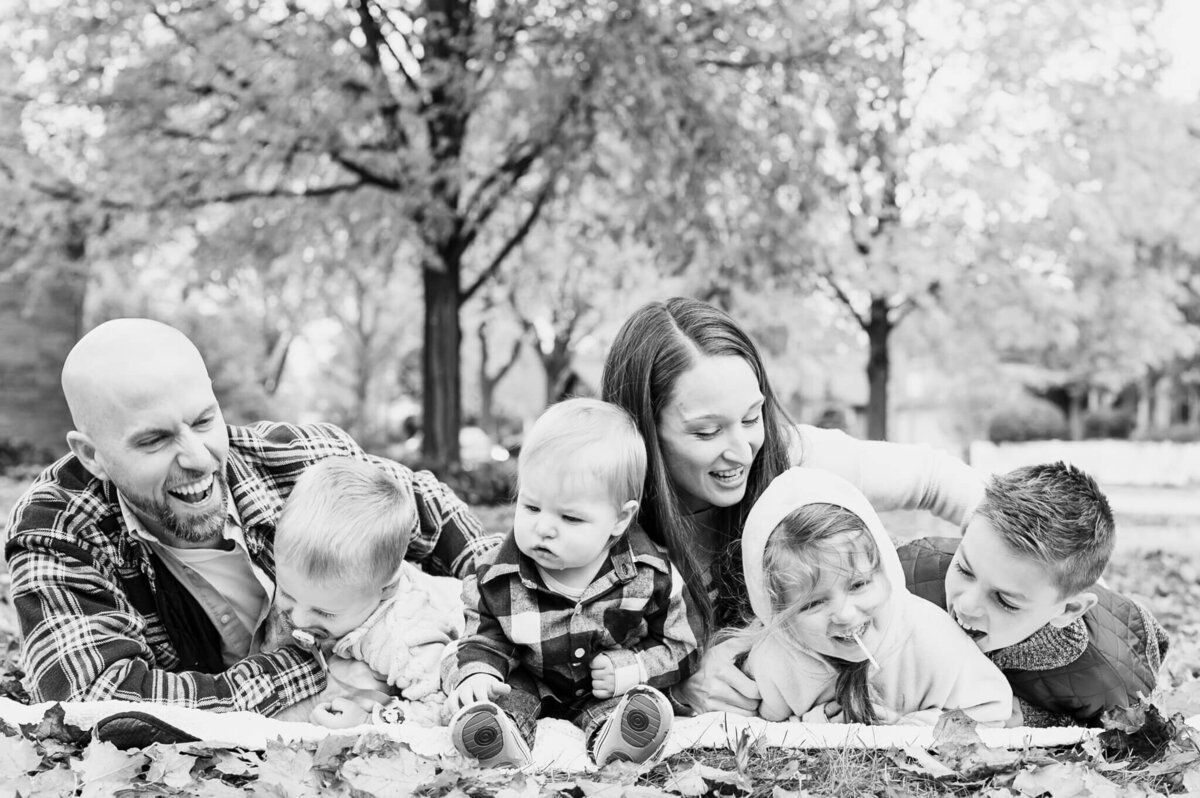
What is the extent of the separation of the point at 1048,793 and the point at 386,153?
973 cm

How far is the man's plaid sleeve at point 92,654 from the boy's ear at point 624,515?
106 centimetres

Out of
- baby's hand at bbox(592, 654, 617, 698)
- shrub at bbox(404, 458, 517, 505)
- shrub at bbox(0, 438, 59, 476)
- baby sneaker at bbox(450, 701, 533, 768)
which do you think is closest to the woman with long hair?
baby's hand at bbox(592, 654, 617, 698)

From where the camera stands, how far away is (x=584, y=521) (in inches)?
121

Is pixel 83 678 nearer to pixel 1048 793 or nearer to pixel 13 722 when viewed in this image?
pixel 13 722

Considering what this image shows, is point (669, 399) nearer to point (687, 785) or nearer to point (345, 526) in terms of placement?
point (345, 526)

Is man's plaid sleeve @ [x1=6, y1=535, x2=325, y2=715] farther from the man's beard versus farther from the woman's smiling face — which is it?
the woman's smiling face

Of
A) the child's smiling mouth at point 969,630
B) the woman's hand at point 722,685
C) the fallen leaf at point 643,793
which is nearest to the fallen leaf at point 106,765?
the fallen leaf at point 643,793

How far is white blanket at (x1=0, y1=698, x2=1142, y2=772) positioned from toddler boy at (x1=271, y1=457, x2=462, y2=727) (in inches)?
8.6

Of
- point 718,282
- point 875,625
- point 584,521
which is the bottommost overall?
point 875,625

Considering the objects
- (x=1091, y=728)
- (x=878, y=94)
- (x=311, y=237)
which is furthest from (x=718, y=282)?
(x=1091, y=728)

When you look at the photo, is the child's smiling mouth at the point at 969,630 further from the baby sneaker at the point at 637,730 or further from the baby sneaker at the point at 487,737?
the baby sneaker at the point at 487,737

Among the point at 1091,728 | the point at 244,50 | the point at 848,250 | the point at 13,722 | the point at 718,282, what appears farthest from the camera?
the point at 848,250

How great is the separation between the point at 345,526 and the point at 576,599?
2.30 feet

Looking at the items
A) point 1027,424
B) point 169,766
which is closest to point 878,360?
point 169,766
